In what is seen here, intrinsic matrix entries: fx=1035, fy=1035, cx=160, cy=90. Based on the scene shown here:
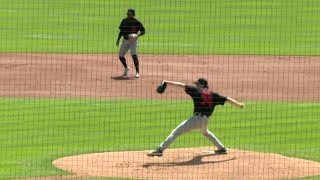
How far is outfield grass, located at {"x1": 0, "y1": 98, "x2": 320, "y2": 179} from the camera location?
18.5 metres

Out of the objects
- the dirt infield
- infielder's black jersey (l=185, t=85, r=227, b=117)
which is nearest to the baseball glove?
the dirt infield

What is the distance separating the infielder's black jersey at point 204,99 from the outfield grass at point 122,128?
6.05 feet

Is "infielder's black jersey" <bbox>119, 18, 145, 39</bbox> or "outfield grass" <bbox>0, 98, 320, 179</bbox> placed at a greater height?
"infielder's black jersey" <bbox>119, 18, 145, 39</bbox>

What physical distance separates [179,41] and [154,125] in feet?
40.5

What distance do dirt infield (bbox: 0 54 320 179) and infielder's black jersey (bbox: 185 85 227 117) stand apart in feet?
2.85

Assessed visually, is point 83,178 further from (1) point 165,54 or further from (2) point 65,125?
(1) point 165,54

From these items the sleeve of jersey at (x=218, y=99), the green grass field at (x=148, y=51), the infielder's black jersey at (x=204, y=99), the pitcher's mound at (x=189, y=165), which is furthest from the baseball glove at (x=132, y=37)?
the sleeve of jersey at (x=218, y=99)

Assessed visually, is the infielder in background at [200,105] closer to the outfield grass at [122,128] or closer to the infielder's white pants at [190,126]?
the infielder's white pants at [190,126]

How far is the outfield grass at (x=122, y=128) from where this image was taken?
60.7 feet

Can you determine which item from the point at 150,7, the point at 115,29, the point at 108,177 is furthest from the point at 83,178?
the point at 150,7

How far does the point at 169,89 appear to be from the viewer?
25.3m

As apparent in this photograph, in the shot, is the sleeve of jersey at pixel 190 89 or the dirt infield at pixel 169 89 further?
the dirt infield at pixel 169 89

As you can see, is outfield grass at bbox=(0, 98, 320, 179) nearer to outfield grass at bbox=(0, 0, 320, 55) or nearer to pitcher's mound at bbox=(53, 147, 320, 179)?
pitcher's mound at bbox=(53, 147, 320, 179)

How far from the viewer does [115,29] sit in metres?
35.7
